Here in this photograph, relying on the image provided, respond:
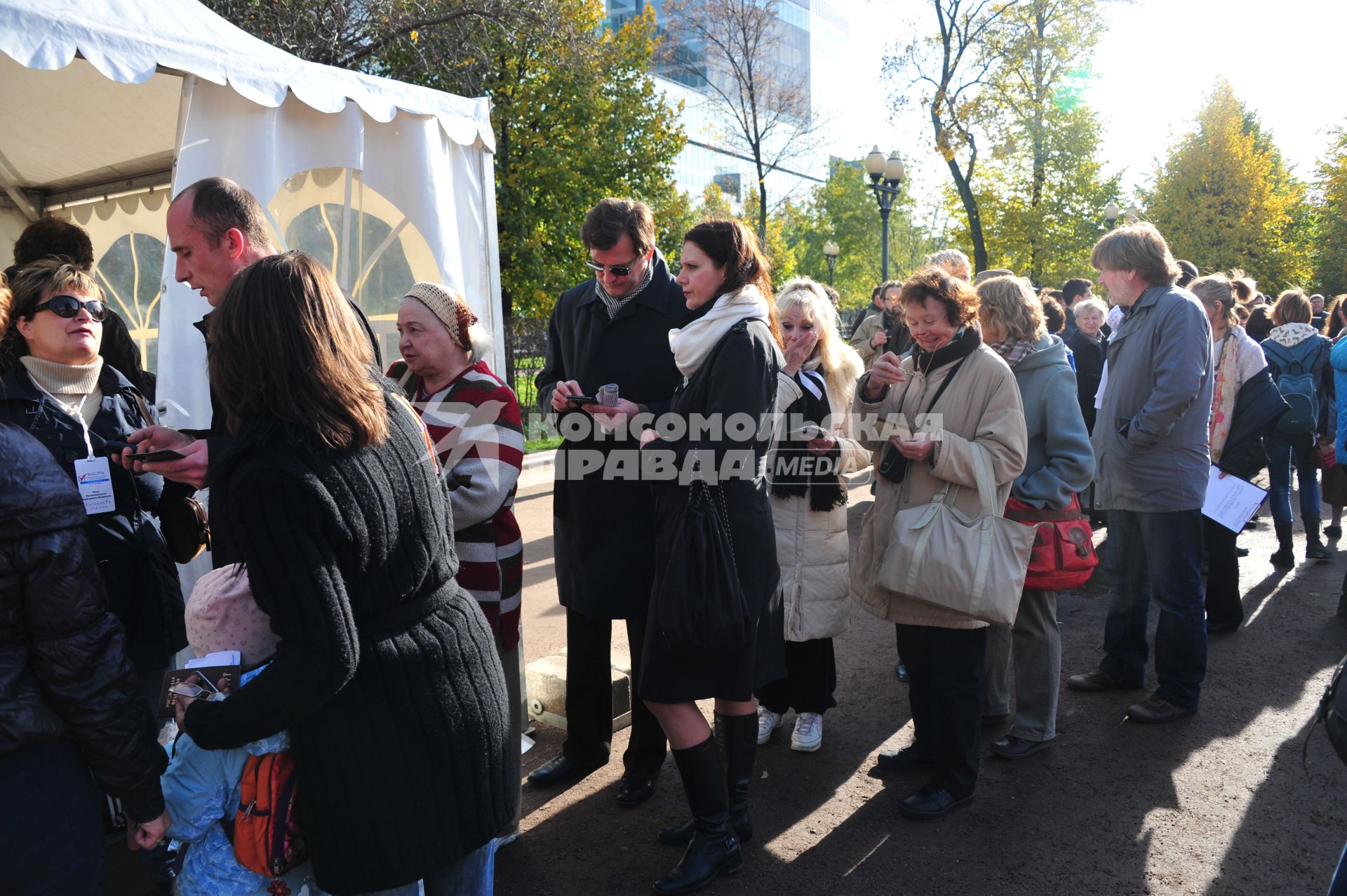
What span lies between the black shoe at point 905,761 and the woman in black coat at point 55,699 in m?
2.76

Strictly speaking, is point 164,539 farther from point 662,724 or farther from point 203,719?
point 662,724

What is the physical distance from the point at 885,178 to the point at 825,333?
47.9 ft

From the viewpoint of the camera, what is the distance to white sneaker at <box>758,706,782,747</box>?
13.3ft

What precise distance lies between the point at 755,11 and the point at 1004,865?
74.6ft

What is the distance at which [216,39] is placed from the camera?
375cm

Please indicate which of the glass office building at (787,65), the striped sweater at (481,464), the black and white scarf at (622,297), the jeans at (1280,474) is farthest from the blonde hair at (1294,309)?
the glass office building at (787,65)

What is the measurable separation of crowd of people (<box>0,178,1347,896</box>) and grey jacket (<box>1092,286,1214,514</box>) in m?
0.02

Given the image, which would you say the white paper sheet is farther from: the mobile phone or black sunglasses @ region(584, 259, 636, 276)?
the mobile phone

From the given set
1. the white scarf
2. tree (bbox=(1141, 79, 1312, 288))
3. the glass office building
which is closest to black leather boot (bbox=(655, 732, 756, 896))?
the white scarf

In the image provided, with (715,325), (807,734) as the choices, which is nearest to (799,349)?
(715,325)

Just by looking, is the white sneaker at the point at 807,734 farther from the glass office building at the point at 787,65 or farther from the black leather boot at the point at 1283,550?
the glass office building at the point at 787,65

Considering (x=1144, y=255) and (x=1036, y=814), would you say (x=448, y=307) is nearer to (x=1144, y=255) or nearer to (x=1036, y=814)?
(x=1036, y=814)

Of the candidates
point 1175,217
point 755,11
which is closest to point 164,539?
point 755,11

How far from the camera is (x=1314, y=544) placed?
6934 millimetres
